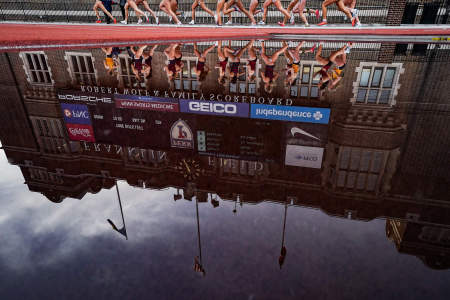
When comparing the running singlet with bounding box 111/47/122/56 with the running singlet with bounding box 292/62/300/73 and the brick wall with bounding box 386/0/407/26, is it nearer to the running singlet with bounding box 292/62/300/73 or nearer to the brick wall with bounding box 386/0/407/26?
the running singlet with bounding box 292/62/300/73

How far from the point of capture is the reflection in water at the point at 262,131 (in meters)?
6.93

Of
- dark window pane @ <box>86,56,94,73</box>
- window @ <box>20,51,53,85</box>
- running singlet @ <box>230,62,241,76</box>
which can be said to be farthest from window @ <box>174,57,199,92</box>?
window @ <box>20,51,53,85</box>

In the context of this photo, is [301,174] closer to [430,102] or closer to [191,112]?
[191,112]

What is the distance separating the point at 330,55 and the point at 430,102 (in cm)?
477

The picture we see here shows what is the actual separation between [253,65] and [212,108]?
12.3 feet

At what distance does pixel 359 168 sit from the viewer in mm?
8133

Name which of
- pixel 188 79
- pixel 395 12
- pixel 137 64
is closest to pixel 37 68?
pixel 137 64

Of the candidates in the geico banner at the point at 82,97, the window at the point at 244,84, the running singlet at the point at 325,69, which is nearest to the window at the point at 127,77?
the geico banner at the point at 82,97

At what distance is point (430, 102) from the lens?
34.8 feet

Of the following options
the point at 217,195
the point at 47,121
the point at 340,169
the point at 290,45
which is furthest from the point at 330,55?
the point at 47,121

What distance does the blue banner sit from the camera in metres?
10.4

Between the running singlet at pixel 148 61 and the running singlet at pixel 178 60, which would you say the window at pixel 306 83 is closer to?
the running singlet at pixel 178 60

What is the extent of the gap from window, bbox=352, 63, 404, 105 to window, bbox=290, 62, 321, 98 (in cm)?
186

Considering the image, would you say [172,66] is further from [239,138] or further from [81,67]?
[81,67]
